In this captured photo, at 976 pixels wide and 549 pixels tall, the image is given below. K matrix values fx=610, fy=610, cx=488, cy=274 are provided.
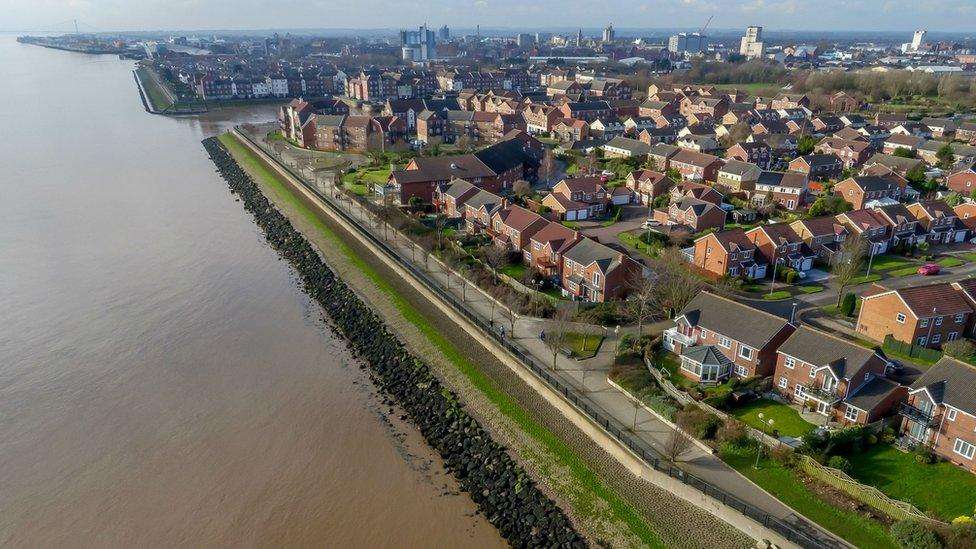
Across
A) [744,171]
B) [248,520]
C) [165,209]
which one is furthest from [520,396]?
[165,209]

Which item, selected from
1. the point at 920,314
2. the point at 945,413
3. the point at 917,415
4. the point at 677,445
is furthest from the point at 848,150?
the point at 677,445

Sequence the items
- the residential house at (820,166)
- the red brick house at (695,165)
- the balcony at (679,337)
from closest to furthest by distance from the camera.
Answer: the balcony at (679,337) < the red brick house at (695,165) < the residential house at (820,166)

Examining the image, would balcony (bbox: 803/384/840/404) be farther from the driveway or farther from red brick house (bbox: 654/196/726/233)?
red brick house (bbox: 654/196/726/233)

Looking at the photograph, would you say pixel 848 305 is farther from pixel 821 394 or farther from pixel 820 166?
pixel 820 166

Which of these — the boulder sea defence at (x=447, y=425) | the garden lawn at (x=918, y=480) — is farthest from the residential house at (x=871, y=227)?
the boulder sea defence at (x=447, y=425)

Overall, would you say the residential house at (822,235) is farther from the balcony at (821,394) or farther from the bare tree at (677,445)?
the bare tree at (677,445)

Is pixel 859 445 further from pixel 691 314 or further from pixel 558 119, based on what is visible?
pixel 558 119
